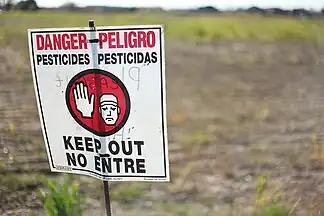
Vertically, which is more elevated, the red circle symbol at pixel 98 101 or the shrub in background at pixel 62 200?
the red circle symbol at pixel 98 101

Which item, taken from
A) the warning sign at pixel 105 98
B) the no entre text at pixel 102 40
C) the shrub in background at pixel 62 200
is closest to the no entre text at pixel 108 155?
the warning sign at pixel 105 98

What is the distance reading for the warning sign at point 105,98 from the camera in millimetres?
1016

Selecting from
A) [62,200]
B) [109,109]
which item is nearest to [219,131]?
[109,109]

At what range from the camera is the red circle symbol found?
40.8 inches

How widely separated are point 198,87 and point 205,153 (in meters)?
0.16

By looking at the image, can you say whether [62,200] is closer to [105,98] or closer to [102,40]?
[105,98]

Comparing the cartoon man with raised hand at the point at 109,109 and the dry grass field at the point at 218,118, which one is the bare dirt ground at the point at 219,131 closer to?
the dry grass field at the point at 218,118

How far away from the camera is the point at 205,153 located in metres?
1.12

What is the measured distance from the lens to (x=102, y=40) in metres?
1.02

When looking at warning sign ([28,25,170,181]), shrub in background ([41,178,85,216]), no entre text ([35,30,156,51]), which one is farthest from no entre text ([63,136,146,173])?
no entre text ([35,30,156,51])

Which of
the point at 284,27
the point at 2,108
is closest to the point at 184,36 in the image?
the point at 284,27

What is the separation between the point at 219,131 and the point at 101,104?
0.28m

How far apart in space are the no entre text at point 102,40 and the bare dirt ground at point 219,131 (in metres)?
0.06

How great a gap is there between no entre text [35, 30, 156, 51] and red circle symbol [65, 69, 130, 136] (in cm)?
6
